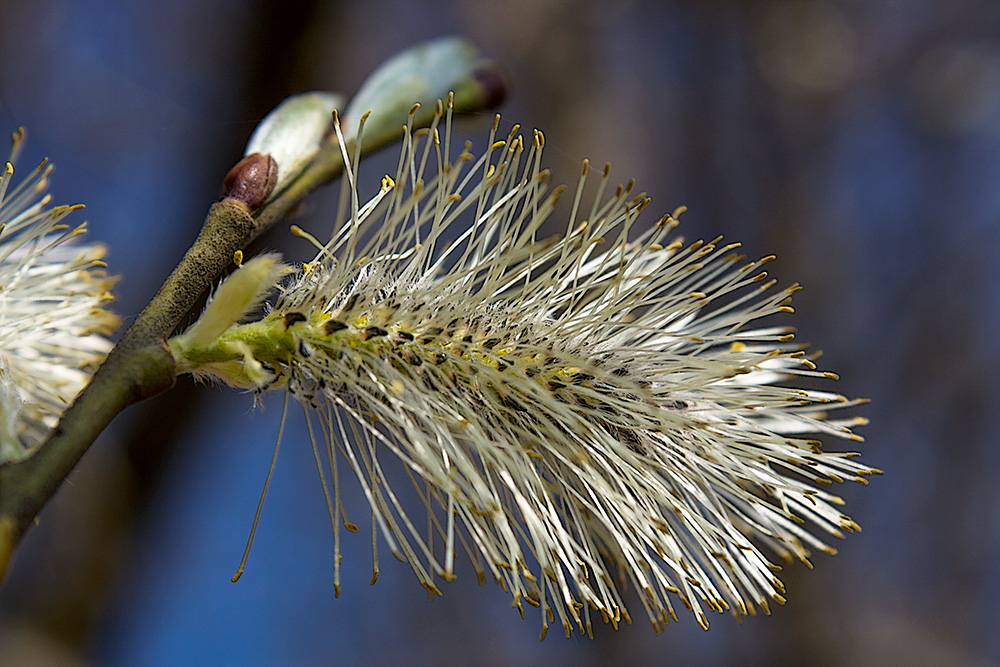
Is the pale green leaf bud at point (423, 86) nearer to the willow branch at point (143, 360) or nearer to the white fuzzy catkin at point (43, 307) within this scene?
the willow branch at point (143, 360)

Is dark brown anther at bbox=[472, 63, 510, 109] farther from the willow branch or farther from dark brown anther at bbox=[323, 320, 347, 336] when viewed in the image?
dark brown anther at bbox=[323, 320, 347, 336]

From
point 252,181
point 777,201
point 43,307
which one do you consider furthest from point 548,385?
point 777,201

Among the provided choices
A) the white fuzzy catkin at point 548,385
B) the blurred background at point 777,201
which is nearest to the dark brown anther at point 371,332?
the white fuzzy catkin at point 548,385

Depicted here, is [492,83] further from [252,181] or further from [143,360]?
[143,360]

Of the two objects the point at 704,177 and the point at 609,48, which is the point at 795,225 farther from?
the point at 609,48

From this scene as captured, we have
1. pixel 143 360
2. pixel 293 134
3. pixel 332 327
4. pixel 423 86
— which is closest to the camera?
pixel 143 360

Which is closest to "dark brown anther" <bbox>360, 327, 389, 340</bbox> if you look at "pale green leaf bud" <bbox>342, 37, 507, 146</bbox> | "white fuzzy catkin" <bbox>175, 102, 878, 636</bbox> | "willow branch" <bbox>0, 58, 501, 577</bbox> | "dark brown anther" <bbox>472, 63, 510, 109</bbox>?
"white fuzzy catkin" <bbox>175, 102, 878, 636</bbox>

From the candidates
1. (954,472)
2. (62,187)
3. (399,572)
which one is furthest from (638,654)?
(62,187)
